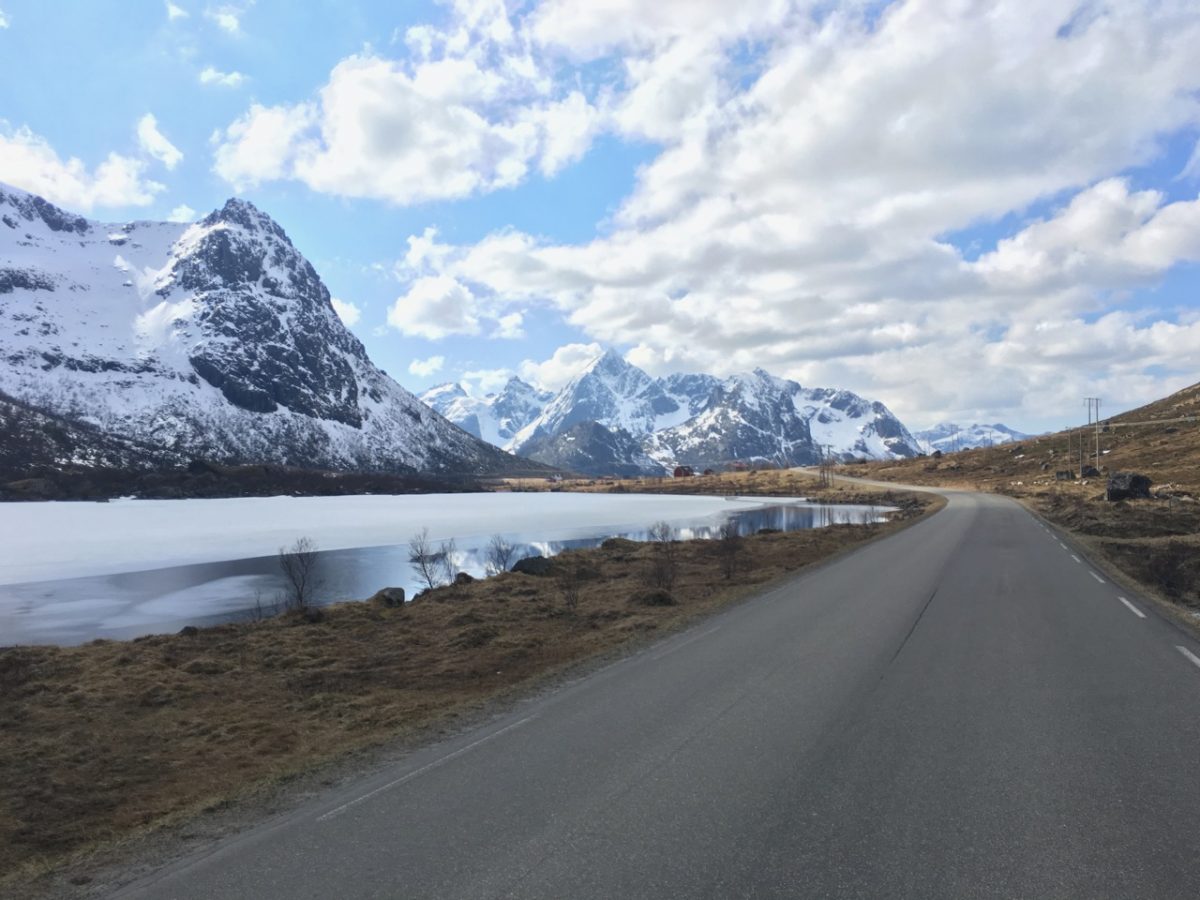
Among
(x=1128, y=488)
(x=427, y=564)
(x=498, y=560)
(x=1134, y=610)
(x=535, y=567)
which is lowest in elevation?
(x=427, y=564)

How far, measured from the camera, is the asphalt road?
4805mm

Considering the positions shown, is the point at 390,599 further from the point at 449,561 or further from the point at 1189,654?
the point at 1189,654

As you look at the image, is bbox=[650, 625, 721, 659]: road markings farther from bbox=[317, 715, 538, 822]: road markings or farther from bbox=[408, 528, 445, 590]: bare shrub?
bbox=[408, 528, 445, 590]: bare shrub

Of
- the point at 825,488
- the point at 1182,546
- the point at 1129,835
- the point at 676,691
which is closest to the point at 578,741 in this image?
the point at 676,691

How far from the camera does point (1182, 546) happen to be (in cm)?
2723

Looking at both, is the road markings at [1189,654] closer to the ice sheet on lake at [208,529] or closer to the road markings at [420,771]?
the road markings at [420,771]

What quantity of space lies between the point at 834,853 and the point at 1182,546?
29.6m

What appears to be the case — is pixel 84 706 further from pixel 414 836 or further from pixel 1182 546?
pixel 1182 546

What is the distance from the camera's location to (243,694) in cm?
1295

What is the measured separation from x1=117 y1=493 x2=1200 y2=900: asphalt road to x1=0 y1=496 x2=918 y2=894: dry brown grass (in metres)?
1.86

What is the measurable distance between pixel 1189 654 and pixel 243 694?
14864 millimetres

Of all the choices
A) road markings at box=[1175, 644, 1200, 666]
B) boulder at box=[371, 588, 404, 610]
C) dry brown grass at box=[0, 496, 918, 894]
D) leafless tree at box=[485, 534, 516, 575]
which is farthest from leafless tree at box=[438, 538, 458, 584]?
road markings at box=[1175, 644, 1200, 666]

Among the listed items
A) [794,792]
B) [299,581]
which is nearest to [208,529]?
[299,581]

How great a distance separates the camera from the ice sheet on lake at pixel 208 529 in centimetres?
4094
